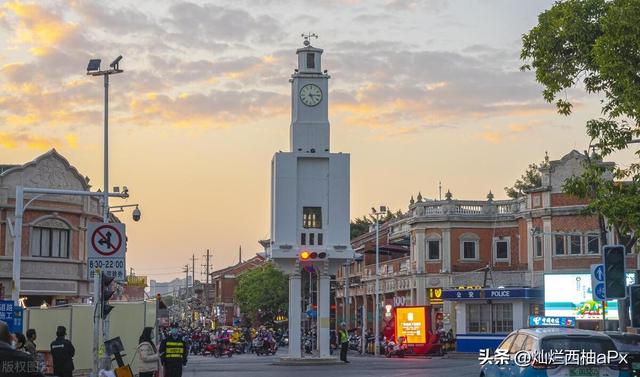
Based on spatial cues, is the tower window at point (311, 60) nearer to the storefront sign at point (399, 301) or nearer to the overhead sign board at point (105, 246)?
the overhead sign board at point (105, 246)

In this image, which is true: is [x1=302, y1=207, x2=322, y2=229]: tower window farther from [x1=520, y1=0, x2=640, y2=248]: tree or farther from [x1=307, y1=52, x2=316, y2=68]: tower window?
[x1=520, y1=0, x2=640, y2=248]: tree

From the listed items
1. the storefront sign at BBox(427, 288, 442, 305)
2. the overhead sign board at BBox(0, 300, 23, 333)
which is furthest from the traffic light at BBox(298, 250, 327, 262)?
the storefront sign at BBox(427, 288, 442, 305)

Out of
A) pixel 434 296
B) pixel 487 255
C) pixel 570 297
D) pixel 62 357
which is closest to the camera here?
pixel 62 357

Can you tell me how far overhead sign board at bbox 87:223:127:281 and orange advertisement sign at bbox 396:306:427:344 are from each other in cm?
3812

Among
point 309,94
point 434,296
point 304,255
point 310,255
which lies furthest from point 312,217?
point 434,296

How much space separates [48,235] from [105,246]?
37846 mm

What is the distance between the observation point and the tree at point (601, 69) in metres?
25.4

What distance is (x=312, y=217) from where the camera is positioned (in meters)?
51.8

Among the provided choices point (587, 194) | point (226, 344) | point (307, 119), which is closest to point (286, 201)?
point (307, 119)

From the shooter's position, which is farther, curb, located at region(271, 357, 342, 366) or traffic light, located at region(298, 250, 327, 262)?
curb, located at region(271, 357, 342, 366)

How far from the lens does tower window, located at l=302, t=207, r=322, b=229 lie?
51688 mm

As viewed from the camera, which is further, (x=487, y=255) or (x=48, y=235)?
(x=487, y=255)

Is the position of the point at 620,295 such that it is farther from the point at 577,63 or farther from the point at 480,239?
the point at 480,239

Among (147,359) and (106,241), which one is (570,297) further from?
(106,241)
